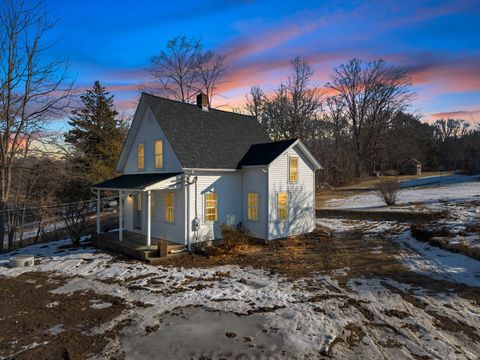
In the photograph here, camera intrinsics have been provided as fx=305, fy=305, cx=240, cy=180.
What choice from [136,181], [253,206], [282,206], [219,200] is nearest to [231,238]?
[219,200]

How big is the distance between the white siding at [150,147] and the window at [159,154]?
18cm

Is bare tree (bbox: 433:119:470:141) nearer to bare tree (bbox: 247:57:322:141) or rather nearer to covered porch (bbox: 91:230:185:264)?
bare tree (bbox: 247:57:322:141)

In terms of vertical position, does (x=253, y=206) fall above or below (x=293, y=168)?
below

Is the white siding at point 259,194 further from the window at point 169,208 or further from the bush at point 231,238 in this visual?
the window at point 169,208

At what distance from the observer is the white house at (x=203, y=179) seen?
12766 mm

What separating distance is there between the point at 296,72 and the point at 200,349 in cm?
Answer: 3721

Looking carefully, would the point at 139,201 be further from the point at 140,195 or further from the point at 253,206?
the point at 253,206

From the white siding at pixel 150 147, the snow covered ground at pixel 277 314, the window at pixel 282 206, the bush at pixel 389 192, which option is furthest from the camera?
the bush at pixel 389 192

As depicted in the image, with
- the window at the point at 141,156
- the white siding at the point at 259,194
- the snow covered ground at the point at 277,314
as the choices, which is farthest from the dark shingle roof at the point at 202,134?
the snow covered ground at the point at 277,314

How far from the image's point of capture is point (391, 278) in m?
8.85

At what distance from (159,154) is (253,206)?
4.95m

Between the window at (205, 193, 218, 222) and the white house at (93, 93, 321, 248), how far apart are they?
0.14ft

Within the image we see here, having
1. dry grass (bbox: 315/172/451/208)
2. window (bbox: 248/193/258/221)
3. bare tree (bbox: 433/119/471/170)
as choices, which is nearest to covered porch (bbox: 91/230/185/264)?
window (bbox: 248/193/258/221)

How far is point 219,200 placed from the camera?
44.9 ft
